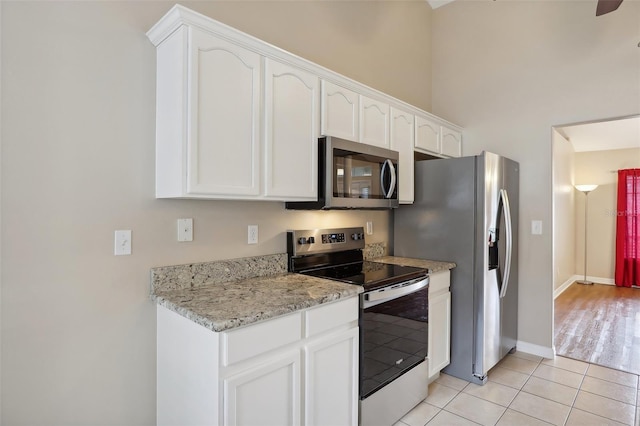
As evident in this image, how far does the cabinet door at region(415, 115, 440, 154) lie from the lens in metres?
3.05

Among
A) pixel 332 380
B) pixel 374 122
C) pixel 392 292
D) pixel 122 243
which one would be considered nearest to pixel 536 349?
pixel 392 292

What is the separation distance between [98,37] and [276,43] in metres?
1.10

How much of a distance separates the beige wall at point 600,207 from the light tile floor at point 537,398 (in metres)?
4.30

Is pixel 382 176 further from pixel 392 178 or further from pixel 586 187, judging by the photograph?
pixel 586 187

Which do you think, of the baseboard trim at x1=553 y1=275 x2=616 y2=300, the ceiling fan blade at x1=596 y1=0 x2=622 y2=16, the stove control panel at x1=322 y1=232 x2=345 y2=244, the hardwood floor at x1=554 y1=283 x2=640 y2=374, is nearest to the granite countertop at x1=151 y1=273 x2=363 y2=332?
the stove control panel at x1=322 y1=232 x2=345 y2=244

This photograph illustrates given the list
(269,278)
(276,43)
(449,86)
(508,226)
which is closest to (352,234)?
(269,278)

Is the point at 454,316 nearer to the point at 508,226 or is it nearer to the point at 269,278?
the point at 508,226

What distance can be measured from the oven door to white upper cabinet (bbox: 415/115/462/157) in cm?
126

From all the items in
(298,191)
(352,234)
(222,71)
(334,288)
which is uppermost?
(222,71)

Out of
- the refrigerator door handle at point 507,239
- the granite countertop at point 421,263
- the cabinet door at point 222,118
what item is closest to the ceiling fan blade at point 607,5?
→ the refrigerator door handle at point 507,239

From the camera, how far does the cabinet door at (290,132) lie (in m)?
1.89

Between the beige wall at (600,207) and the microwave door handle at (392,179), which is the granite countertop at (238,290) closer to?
the microwave door handle at (392,179)

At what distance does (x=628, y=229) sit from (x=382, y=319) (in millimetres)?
6173

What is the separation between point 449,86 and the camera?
3861 millimetres
